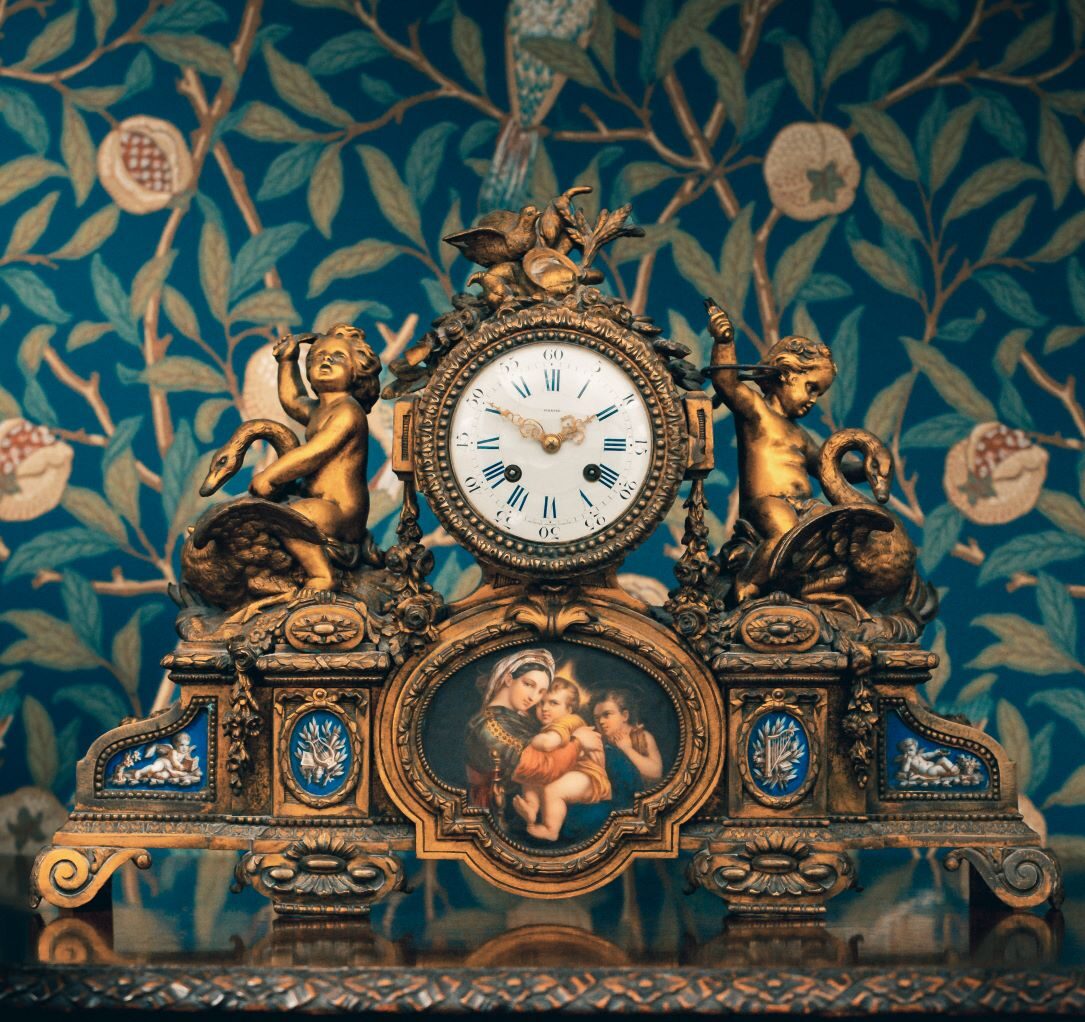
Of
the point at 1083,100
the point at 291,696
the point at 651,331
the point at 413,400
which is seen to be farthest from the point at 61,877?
the point at 1083,100

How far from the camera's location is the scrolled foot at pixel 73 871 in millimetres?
2518

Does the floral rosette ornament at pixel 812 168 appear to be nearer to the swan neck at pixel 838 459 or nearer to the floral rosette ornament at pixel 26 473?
the swan neck at pixel 838 459

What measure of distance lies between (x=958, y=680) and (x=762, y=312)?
635mm

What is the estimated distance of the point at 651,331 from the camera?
8.31 feet

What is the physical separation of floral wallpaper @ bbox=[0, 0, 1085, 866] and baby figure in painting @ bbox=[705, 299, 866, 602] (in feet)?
1.98

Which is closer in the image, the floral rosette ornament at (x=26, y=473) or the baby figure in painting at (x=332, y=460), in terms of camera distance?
the baby figure in painting at (x=332, y=460)

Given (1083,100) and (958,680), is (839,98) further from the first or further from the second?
(958,680)

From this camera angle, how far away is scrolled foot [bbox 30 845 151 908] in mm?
2518

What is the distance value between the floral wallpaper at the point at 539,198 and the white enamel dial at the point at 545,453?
28.0 inches

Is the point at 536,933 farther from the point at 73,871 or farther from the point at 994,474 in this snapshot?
the point at 994,474

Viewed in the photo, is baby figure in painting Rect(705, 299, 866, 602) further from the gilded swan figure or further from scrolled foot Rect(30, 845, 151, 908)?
scrolled foot Rect(30, 845, 151, 908)

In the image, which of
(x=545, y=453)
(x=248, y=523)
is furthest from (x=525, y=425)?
(x=248, y=523)

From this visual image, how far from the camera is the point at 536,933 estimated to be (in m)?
2.49

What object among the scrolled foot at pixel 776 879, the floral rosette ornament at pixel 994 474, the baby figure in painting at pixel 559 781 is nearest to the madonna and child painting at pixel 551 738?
the baby figure in painting at pixel 559 781
